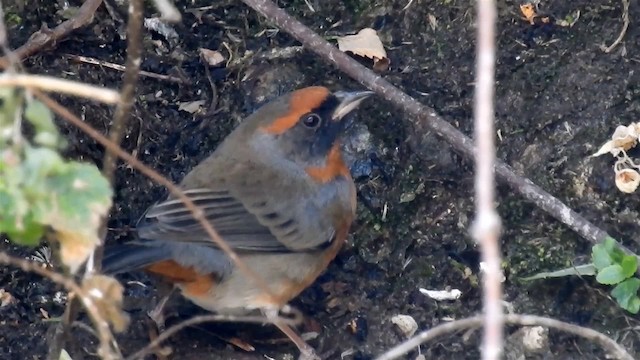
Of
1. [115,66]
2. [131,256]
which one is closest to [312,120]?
[115,66]

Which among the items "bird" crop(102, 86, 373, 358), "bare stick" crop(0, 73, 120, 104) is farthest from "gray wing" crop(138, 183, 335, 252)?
"bare stick" crop(0, 73, 120, 104)

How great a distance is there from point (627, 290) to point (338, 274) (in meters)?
1.30

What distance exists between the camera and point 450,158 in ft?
15.7

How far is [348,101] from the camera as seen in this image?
458cm

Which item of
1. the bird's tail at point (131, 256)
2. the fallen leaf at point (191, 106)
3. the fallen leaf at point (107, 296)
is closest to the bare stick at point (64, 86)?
the fallen leaf at point (107, 296)

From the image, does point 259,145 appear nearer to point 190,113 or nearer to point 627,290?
point 190,113

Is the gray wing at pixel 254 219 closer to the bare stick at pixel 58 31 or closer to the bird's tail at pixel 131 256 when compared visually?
the bird's tail at pixel 131 256

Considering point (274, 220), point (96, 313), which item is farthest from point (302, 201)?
point (96, 313)

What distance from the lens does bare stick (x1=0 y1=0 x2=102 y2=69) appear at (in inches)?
180

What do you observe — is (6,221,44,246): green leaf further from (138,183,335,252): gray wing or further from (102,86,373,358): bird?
(138,183,335,252): gray wing

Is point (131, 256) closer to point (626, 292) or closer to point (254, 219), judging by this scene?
point (254, 219)

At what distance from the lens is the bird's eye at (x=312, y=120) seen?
4.63 meters

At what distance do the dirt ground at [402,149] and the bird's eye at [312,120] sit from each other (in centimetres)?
36

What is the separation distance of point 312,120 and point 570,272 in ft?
4.34
